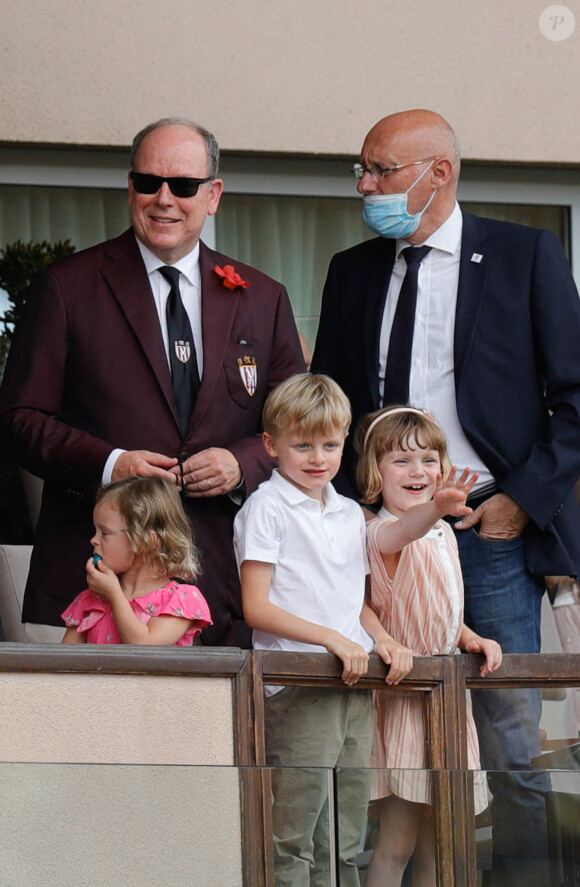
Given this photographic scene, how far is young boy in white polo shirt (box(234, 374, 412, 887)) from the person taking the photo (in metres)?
3.32

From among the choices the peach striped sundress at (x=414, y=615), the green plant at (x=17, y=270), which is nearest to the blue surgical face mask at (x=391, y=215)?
the peach striped sundress at (x=414, y=615)

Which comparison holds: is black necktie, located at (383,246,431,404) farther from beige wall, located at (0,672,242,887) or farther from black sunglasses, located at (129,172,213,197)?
beige wall, located at (0,672,242,887)

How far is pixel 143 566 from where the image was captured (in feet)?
12.9

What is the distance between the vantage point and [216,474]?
404 centimetres

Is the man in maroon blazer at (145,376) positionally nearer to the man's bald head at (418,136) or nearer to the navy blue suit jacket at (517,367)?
the navy blue suit jacket at (517,367)

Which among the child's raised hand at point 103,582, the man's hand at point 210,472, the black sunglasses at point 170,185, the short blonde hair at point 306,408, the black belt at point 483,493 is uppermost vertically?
the black sunglasses at point 170,185

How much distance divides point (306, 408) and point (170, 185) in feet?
2.59

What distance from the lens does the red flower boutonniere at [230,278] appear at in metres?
4.38

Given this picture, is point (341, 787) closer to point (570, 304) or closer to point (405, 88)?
point (570, 304)

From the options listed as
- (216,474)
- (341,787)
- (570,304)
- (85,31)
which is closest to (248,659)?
(341,787)

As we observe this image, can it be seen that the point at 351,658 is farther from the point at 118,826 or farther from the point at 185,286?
the point at 185,286

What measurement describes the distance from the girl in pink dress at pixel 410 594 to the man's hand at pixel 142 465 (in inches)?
19.8

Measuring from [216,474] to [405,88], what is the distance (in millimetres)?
2484

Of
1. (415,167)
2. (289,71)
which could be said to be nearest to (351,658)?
(415,167)
